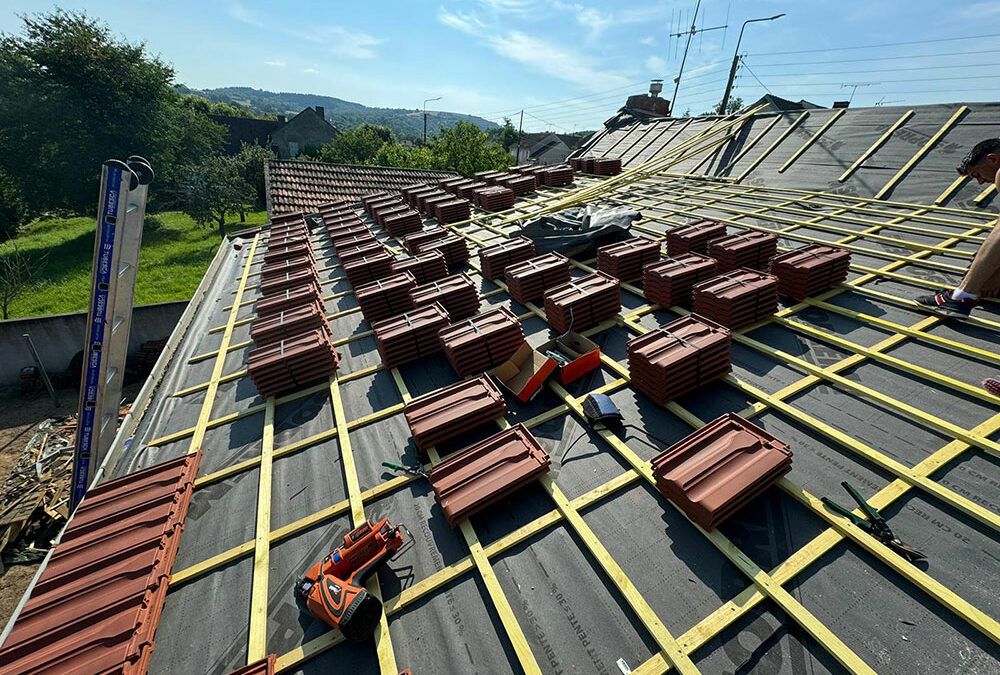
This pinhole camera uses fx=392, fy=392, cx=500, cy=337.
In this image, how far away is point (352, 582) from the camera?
5102 millimetres

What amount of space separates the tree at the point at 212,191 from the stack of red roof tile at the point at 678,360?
4915 centimetres

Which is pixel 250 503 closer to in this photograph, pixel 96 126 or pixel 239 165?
pixel 239 165

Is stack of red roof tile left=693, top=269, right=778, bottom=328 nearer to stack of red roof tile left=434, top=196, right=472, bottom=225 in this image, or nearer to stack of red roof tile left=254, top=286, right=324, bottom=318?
stack of red roof tile left=254, top=286, right=324, bottom=318

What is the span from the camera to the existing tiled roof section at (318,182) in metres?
25.9

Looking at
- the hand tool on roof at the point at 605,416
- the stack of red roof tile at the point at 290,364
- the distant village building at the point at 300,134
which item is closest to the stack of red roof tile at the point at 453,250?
the stack of red roof tile at the point at 290,364

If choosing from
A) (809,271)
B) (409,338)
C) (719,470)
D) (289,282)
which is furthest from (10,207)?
(809,271)

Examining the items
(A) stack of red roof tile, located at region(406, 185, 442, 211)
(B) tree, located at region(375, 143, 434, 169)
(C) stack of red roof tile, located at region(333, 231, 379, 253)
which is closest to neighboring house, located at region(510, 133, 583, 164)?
(B) tree, located at region(375, 143, 434, 169)

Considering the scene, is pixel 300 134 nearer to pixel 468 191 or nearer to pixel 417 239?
pixel 468 191

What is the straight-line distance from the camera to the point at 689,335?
823 cm

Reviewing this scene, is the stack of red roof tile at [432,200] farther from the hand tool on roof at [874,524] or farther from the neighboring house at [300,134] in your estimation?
the neighboring house at [300,134]

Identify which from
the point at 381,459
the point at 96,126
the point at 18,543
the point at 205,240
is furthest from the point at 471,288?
the point at 96,126

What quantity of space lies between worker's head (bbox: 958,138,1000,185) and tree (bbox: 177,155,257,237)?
53206 millimetres

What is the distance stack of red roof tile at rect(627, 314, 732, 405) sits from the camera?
7.62 m

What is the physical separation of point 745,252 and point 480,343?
8.47m
